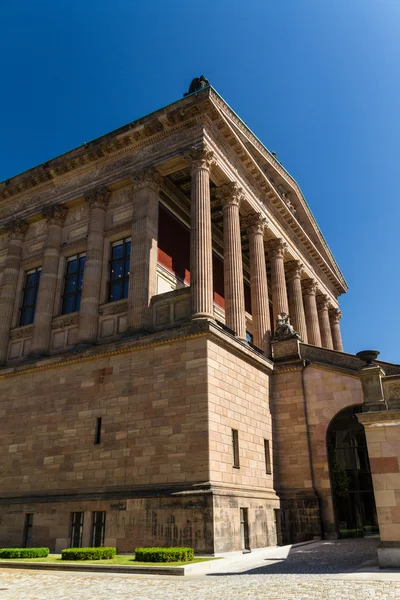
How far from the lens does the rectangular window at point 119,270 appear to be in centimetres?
3031

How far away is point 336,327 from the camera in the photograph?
53.2 m

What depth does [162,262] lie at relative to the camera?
102ft

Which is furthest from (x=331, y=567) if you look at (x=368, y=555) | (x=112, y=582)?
(x=112, y=582)

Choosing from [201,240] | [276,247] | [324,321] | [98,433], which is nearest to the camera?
[98,433]

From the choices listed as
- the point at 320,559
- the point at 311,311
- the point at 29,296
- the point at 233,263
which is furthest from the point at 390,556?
the point at 311,311

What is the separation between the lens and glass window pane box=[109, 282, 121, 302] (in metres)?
30.3

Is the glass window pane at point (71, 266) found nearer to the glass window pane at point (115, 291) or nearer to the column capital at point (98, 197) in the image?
the column capital at point (98, 197)

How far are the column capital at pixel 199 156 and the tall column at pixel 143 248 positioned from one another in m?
2.74

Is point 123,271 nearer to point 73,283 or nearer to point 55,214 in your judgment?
point 73,283

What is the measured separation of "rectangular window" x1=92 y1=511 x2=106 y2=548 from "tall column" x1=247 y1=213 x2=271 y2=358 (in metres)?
14.3

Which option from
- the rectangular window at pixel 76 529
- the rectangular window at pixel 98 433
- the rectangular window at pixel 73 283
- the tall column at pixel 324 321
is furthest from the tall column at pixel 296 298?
the rectangular window at pixel 76 529

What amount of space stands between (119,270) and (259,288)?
10.0 metres

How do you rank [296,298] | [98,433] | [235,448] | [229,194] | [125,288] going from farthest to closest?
[296,298], [229,194], [125,288], [98,433], [235,448]

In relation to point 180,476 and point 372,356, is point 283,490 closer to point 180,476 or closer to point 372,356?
point 180,476
